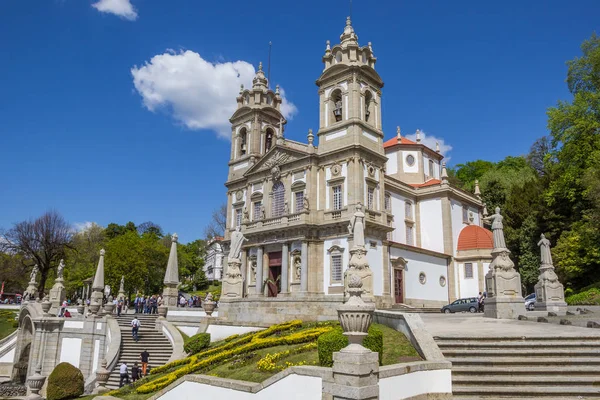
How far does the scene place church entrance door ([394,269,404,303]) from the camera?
33406mm

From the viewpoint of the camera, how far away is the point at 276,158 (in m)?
36.2

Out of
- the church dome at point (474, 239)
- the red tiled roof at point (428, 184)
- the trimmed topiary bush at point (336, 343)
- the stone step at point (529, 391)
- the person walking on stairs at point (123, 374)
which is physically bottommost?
the person walking on stairs at point (123, 374)

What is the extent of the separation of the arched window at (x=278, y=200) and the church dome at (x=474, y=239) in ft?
52.5

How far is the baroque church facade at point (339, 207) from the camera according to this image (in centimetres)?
3156

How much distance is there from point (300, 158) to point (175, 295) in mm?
13452

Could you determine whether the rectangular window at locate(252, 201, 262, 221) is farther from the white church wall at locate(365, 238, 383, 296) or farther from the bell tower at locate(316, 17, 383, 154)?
the white church wall at locate(365, 238, 383, 296)

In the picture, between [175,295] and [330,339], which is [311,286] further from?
[330,339]

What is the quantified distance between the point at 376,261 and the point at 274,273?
7.75 metres

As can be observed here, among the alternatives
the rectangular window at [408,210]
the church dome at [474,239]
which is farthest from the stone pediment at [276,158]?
the church dome at [474,239]

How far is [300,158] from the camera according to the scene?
34.1 meters

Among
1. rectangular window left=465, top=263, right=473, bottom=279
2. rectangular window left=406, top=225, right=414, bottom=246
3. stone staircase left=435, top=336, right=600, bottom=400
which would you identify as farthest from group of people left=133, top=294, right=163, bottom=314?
stone staircase left=435, top=336, right=600, bottom=400

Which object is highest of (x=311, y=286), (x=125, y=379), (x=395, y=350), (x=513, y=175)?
(x=513, y=175)

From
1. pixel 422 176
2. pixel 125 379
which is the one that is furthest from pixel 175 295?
pixel 422 176

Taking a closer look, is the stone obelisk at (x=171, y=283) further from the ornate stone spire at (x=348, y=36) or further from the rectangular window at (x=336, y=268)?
the ornate stone spire at (x=348, y=36)
